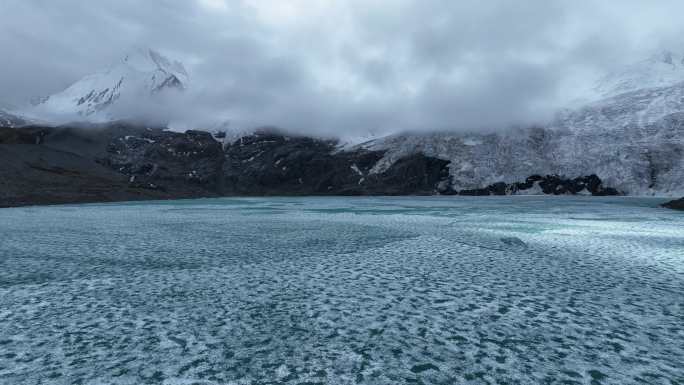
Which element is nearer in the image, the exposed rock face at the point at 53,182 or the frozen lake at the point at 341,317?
the frozen lake at the point at 341,317

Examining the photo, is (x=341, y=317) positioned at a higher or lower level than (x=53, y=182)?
lower

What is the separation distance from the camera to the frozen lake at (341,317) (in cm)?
891

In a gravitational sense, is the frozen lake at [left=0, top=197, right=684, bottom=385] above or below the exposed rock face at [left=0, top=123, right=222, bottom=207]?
below

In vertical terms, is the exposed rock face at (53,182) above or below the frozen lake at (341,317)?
above

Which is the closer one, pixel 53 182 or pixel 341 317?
pixel 341 317

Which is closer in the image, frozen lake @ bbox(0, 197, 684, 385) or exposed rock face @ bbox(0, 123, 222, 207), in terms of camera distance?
frozen lake @ bbox(0, 197, 684, 385)

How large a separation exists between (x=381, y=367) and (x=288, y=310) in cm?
470

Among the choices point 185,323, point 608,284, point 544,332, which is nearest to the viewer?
point 544,332

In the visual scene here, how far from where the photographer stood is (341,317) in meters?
12.4

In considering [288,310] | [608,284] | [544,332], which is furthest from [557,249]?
[288,310]

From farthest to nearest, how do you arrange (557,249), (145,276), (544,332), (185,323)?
(557,249)
(145,276)
(185,323)
(544,332)

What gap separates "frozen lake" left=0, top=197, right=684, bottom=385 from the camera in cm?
891

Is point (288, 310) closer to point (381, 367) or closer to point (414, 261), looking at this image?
point (381, 367)

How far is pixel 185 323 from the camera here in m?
Answer: 11.9
